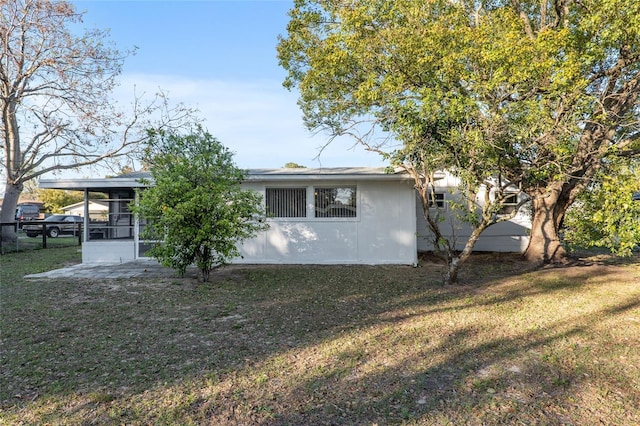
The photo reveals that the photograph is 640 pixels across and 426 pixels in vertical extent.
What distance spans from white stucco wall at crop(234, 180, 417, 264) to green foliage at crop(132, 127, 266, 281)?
2.48 m

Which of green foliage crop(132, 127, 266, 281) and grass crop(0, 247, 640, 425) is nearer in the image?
grass crop(0, 247, 640, 425)

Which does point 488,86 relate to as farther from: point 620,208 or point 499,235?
point 499,235

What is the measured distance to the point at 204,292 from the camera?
6.80 metres

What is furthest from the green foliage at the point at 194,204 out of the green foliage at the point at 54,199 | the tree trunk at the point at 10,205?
the green foliage at the point at 54,199

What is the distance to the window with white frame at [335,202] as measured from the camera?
10086mm

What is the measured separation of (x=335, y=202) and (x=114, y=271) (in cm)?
555

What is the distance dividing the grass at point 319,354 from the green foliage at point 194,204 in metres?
0.74

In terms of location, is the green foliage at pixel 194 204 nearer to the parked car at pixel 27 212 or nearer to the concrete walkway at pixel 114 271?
the concrete walkway at pixel 114 271

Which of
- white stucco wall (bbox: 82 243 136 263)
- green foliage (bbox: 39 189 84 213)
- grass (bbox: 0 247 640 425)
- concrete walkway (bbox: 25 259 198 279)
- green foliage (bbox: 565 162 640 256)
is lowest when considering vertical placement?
grass (bbox: 0 247 640 425)

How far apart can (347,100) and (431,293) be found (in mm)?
5288

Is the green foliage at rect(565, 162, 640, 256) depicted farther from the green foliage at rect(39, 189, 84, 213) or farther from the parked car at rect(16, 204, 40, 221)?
the green foliage at rect(39, 189, 84, 213)

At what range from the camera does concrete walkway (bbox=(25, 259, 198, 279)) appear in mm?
8297

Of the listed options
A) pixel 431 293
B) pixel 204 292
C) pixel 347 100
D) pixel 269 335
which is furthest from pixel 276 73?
pixel 269 335

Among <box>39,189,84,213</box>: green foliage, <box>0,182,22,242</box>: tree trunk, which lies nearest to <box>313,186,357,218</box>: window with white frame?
<box>0,182,22,242</box>: tree trunk
